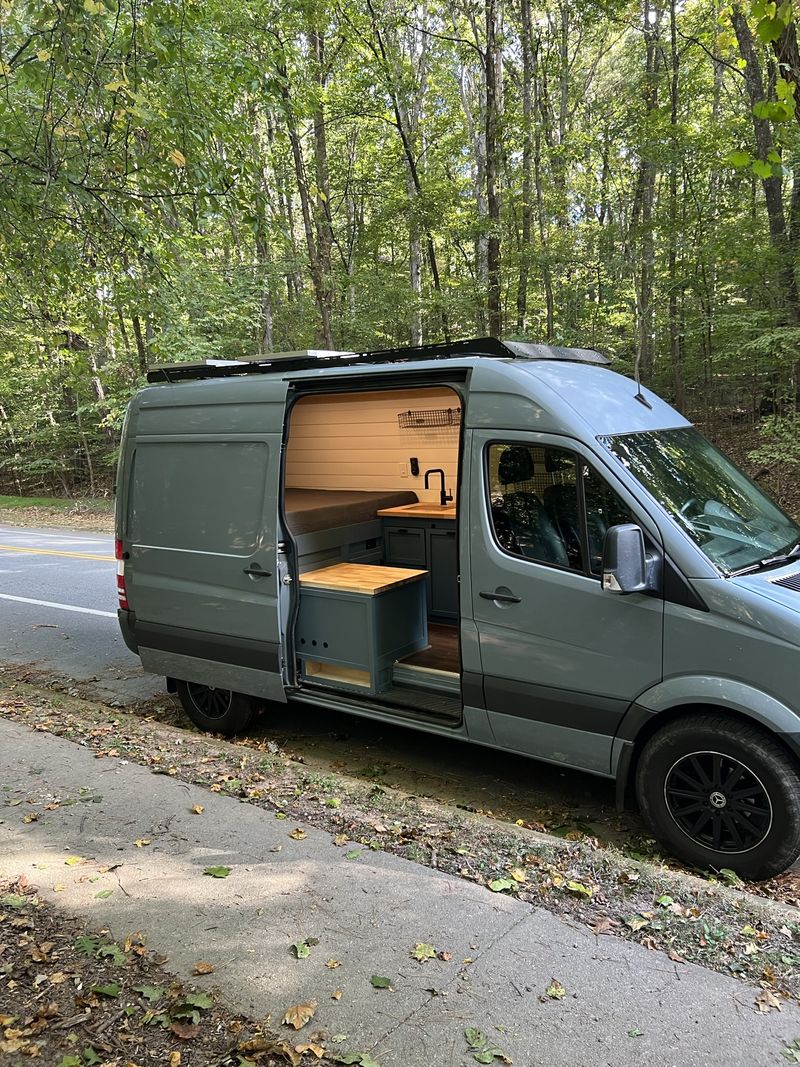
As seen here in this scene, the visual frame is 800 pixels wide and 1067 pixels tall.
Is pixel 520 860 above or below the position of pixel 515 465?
below

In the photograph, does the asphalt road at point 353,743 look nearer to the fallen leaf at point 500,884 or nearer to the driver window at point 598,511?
the fallen leaf at point 500,884

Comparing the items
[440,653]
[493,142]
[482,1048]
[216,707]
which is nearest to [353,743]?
[440,653]

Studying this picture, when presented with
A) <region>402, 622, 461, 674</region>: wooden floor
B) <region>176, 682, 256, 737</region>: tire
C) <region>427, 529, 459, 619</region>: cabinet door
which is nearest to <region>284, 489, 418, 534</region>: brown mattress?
<region>427, 529, 459, 619</region>: cabinet door

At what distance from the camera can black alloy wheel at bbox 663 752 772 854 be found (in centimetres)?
342

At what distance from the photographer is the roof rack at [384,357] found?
4.46 meters

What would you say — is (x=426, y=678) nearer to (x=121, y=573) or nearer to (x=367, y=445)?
(x=121, y=573)

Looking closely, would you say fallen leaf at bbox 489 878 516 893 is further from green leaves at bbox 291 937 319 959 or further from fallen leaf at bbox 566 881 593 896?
green leaves at bbox 291 937 319 959

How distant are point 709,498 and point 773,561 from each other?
482 millimetres

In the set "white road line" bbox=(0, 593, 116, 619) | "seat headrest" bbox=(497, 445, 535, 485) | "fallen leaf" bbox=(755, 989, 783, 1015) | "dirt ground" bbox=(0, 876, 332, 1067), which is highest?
"seat headrest" bbox=(497, 445, 535, 485)

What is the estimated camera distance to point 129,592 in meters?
6.11

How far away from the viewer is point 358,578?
17.3 ft

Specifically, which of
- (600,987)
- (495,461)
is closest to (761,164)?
(495,461)

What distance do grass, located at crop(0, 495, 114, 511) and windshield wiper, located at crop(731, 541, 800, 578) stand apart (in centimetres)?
2095

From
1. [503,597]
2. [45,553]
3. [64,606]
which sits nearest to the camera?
[503,597]
